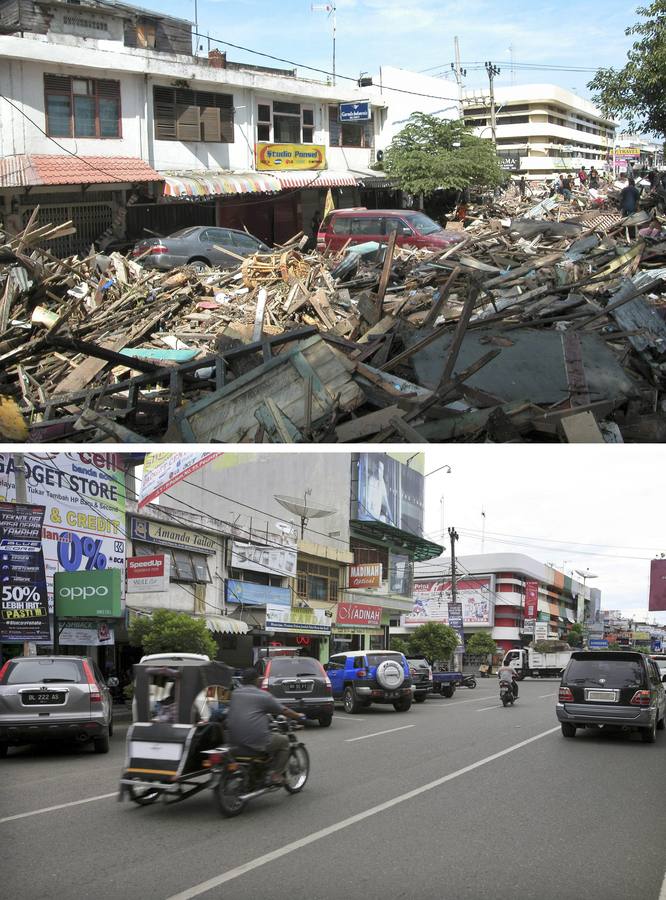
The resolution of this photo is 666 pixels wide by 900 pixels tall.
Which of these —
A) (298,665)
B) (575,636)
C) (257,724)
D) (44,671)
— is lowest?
(575,636)

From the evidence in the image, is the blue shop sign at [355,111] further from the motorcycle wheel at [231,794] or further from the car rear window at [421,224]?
the motorcycle wheel at [231,794]

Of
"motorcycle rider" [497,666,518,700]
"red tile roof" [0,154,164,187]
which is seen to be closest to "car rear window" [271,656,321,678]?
"motorcycle rider" [497,666,518,700]

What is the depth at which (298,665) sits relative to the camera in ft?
18.8

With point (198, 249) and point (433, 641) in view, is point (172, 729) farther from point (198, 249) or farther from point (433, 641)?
point (198, 249)

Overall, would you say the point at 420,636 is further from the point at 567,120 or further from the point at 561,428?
the point at 567,120

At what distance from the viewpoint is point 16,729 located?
650 cm

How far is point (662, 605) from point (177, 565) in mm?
3814

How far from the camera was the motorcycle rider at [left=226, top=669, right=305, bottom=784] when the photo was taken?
4945 mm

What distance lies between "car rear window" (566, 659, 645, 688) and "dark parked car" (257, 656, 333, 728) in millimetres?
4776

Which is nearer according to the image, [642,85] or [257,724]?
[257,724]

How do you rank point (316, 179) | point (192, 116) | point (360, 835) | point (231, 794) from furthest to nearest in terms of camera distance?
point (316, 179)
point (192, 116)
point (231, 794)
point (360, 835)

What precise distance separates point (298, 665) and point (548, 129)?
79.3 metres

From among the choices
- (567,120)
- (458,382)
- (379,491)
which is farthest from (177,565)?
(567,120)

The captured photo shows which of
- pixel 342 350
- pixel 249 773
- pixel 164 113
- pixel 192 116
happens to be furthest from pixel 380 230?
pixel 249 773
